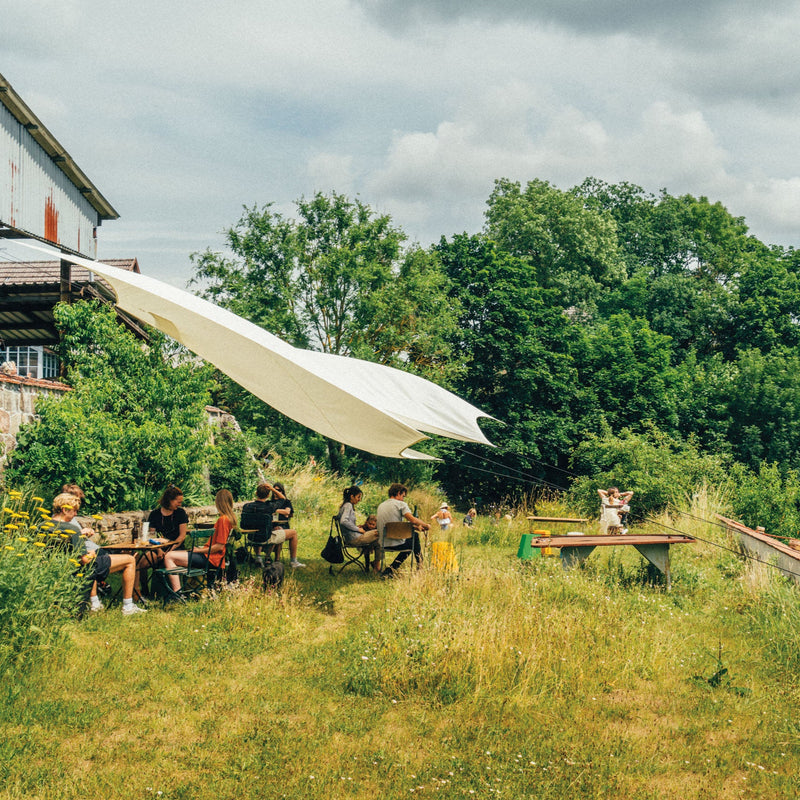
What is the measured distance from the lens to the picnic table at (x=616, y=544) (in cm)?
791

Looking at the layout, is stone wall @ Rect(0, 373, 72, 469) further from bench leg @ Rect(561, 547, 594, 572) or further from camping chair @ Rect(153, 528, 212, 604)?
bench leg @ Rect(561, 547, 594, 572)

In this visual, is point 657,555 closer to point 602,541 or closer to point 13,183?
point 602,541

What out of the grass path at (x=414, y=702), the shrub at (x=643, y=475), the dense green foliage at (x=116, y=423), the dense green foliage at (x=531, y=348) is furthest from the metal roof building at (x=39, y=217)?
the shrub at (x=643, y=475)

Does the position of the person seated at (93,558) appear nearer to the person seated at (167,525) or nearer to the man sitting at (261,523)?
the person seated at (167,525)

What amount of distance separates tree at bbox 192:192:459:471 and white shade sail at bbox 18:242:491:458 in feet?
39.7

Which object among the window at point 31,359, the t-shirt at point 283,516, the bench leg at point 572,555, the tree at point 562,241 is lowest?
the bench leg at point 572,555

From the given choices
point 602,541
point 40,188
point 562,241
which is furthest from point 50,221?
point 562,241

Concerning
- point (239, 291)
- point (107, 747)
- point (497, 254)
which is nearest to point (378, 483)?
point (239, 291)

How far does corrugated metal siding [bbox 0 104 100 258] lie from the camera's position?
37.5 ft

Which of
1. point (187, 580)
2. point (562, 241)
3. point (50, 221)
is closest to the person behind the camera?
point (187, 580)

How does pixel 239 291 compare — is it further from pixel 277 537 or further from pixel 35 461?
pixel 277 537

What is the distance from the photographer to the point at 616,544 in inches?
313

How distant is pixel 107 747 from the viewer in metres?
3.91

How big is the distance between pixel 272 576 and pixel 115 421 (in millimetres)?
4175
